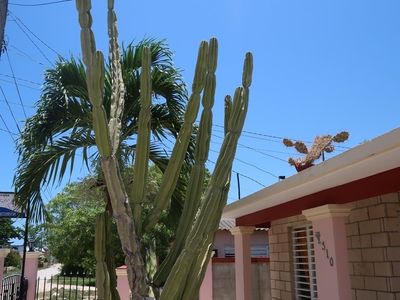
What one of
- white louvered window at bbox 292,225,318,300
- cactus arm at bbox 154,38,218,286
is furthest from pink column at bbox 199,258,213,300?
cactus arm at bbox 154,38,218,286

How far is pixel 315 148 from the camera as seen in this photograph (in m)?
7.09

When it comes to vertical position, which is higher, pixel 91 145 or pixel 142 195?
pixel 91 145

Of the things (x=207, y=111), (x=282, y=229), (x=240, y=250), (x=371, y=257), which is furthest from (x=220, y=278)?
(x=207, y=111)

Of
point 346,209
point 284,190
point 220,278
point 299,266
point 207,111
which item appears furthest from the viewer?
point 220,278

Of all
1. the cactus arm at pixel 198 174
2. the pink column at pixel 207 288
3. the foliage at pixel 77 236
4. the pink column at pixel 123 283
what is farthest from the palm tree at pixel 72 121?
the foliage at pixel 77 236

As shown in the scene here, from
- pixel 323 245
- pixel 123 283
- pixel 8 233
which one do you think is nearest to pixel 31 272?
pixel 123 283

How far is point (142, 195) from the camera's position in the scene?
430cm

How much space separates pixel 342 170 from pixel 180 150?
5.48 feet

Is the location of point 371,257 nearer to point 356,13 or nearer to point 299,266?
point 299,266

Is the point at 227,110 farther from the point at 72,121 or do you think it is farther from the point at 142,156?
the point at 72,121

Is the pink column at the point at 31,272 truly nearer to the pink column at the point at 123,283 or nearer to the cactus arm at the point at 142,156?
the pink column at the point at 123,283

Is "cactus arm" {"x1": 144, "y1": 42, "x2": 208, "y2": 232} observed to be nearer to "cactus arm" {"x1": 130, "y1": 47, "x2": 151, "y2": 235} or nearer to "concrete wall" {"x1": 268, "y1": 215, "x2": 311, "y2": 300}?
"cactus arm" {"x1": 130, "y1": 47, "x2": 151, "y2": 235}

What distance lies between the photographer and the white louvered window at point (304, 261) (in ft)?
26.9

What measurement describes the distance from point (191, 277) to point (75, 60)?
357 centimetres
